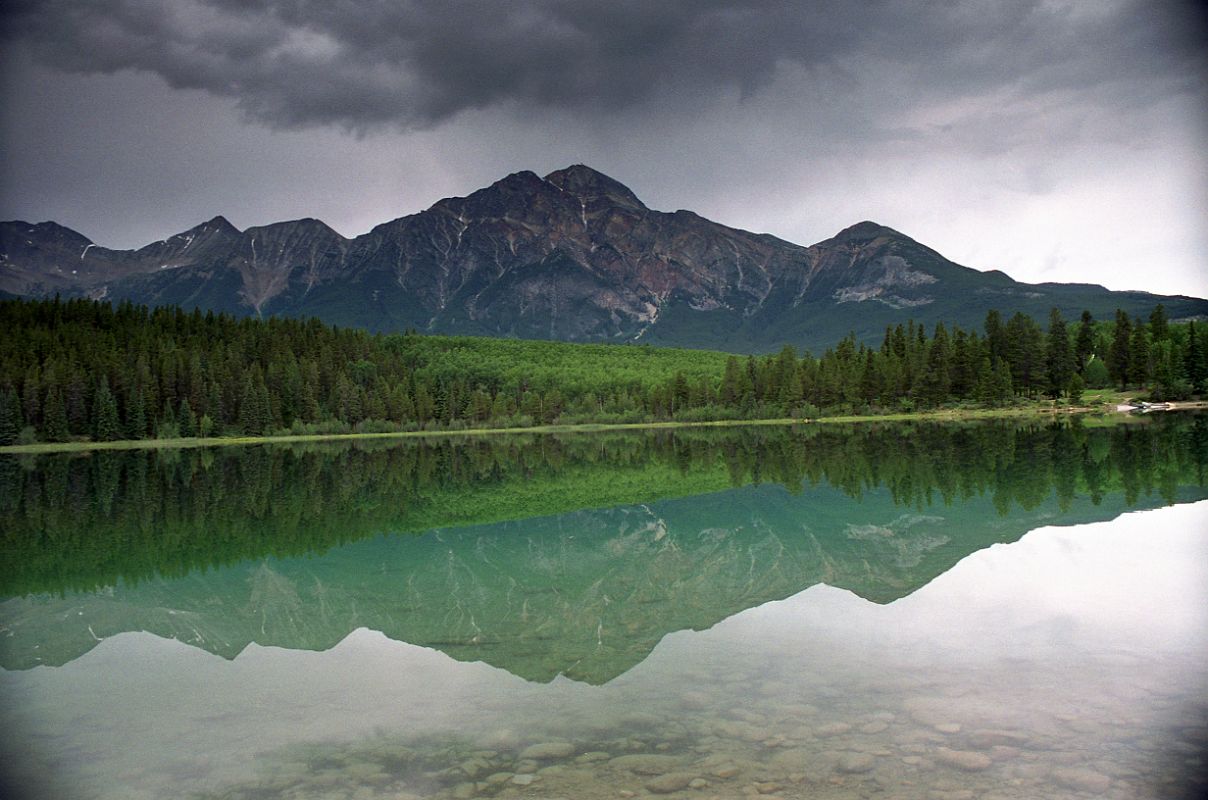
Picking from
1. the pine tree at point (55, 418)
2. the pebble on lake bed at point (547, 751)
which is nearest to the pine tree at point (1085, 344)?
the pebble on lake bed at point (547, 751)

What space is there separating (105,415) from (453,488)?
330 feet

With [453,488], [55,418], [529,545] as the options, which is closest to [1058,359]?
[453,488]

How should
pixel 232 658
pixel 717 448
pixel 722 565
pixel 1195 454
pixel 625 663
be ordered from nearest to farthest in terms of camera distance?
pixel 625 663 < pixel 232 658 < pixel 722 565 < pixel 1195 454 < pixel 717 448

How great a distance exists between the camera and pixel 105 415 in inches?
4729

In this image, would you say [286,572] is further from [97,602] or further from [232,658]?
[232,658]

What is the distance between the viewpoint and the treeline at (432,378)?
117m

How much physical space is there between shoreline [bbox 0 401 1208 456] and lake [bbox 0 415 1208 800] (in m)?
83.6

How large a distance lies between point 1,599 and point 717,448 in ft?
191

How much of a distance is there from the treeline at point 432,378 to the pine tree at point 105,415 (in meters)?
0.26

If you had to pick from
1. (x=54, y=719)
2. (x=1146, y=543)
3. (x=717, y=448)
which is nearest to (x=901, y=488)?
(x=1146, y=543)

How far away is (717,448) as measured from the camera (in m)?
72.5

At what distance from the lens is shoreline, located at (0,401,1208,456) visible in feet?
351

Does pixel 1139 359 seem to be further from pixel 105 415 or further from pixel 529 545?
pixel 105 415

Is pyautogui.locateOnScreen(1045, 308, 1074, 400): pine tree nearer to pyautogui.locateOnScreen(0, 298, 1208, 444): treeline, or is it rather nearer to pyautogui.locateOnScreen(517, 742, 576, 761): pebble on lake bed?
pyautogui.locateOnScreen(0, 298, 1208, 444): treeline
